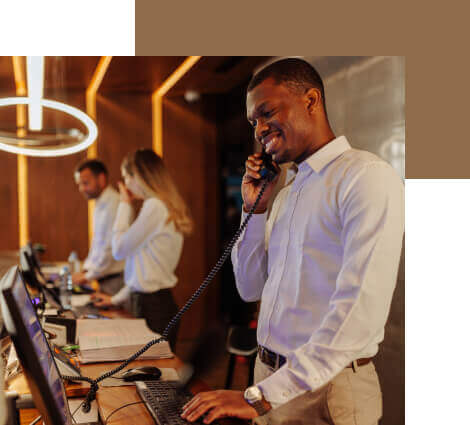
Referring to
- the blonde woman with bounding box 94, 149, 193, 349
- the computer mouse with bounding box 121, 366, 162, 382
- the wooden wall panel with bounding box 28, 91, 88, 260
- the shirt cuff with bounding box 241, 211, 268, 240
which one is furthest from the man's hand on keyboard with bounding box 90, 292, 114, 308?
the wooden wall panel with bounding box 28, 91, 88, 260

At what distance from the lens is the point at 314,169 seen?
1441 millimetres

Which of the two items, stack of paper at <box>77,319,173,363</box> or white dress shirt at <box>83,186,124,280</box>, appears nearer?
stack of paper at <box>77,319,173,363</box>

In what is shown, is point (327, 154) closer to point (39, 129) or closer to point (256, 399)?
point (256, 399)

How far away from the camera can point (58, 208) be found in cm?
497

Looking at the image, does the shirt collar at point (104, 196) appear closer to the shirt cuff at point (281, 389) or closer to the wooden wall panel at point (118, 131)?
the wooden wall panel at point (118, 131)

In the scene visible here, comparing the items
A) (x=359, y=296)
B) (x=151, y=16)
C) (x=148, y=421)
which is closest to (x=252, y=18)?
(x=151, y=16)

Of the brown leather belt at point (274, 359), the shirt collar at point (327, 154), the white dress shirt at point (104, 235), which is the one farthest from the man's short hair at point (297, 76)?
the white dress shirt at point (104, 235)

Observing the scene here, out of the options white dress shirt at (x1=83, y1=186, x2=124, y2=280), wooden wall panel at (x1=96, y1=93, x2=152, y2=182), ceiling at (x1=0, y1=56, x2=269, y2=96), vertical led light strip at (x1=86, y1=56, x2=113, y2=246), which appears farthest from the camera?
wooden wall panel at (x1=96, y1=93, x2=152, y2=182)

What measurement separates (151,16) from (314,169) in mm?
1248

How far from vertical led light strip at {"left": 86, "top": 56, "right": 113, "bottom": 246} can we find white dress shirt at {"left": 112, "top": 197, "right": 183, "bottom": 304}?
724 mm

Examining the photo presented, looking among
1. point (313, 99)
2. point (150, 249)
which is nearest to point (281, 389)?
point (313, 99)

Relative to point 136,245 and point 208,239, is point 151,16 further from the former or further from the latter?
point 208,239

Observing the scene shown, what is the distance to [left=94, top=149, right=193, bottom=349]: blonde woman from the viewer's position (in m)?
2.96

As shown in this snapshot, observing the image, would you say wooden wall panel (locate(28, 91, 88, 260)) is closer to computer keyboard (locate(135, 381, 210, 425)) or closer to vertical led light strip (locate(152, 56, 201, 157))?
vertical led light strip (locate(152, 56, 201, 157))
